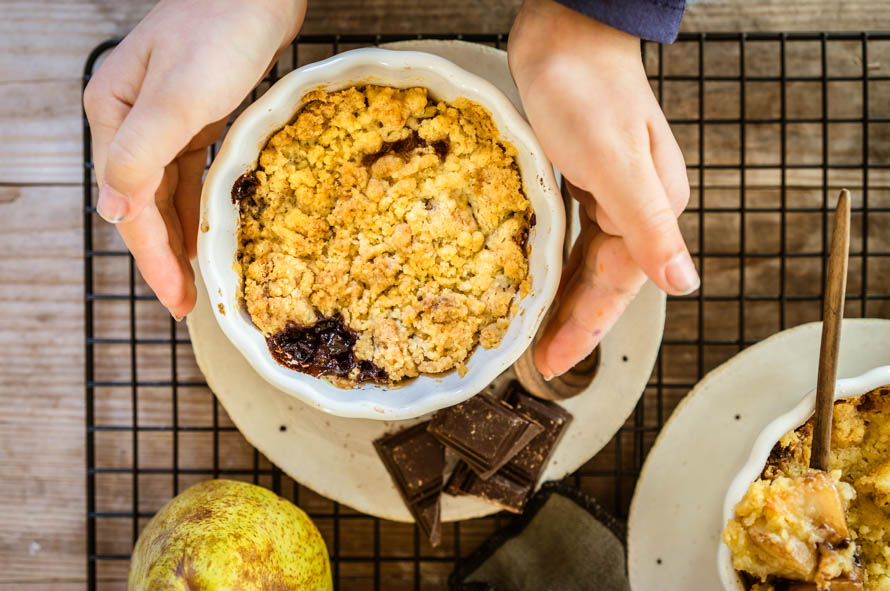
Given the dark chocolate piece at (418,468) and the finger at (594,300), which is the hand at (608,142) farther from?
the dark chocolate piece at (418,468)

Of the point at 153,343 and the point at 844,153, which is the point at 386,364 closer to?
the point at 153,343

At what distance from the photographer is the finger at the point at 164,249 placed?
3.42 ft

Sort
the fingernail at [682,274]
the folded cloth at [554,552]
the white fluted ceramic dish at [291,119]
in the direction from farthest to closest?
the folded cloth at [554,552] → the white fluted ceramic dish at [291,119] → the fingernail at [682,274]

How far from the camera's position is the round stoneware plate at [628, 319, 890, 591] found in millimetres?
1171

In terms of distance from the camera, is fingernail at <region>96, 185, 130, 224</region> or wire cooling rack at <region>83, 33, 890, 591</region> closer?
fingernail at <region>96, 185, 130, 224</region>

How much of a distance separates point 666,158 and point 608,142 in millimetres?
95

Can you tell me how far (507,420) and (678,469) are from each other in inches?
11.7

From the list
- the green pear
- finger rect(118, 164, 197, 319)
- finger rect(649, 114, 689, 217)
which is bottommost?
the green pear

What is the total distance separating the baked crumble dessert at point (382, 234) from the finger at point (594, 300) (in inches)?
4.3

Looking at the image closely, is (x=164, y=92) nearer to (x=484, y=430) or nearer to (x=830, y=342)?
(x=484, y=430)

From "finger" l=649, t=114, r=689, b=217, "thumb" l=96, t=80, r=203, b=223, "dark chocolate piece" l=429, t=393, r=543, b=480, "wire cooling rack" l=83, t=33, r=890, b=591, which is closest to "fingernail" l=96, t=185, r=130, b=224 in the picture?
"thumb" l=96, t=80, r=203, b=223

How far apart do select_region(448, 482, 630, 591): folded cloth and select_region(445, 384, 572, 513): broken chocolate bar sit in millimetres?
107

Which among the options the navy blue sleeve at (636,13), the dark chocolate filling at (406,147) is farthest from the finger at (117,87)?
the navy blue sleeve at (636,13)

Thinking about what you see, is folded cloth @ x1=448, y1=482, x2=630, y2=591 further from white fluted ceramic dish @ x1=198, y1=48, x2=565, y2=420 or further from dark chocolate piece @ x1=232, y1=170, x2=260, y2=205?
dark chocolate piece @ x1=232, y1=170, x2=260, y2=205
